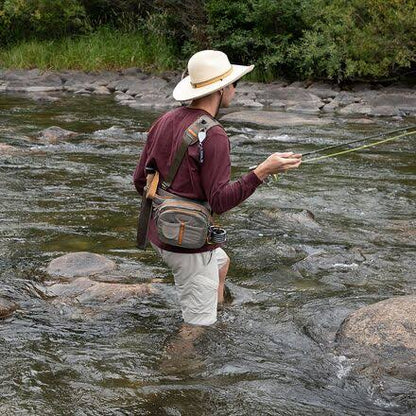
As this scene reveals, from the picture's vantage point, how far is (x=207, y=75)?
3.99 metres

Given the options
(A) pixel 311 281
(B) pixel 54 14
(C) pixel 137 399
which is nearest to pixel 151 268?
(A) pixel 311 281

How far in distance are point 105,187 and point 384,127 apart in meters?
6.87

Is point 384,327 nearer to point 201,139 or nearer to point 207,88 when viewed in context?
point 201,139

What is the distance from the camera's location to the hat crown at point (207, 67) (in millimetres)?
3992

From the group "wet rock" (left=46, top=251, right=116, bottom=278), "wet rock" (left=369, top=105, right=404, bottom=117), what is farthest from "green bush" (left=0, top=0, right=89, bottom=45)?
"wet rock" (left=46, top=251, right=116, bottom=278)

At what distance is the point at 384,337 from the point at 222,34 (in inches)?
698

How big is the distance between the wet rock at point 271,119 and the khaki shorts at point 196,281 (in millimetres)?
10198

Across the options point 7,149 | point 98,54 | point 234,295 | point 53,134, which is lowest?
point 98,54

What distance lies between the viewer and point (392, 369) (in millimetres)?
4129

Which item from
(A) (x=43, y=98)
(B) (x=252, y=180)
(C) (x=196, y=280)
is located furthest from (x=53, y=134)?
(B) (x=252, y=180)

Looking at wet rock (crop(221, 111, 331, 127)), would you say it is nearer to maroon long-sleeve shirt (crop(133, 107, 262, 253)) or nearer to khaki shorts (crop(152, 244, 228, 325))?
khaki shorts (crop(152, 244, 228, 325))

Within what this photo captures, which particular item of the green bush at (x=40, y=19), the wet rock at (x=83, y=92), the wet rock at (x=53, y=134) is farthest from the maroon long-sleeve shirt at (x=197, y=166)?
the green bush at (x=40, y=19)

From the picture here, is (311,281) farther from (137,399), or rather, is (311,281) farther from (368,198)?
(368,198)

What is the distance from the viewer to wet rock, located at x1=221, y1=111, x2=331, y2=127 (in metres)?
14.4
